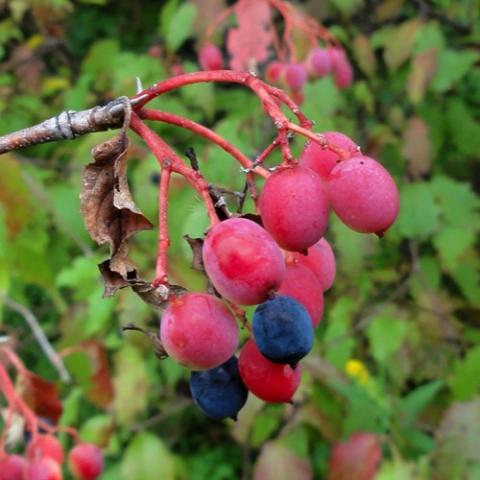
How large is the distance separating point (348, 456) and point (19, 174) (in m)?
0.73

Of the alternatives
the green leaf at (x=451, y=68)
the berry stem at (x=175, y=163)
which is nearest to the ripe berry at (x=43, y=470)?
the berry stem at (x=175, y=163)

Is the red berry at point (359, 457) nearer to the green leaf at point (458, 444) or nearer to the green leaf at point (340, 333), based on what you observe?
the green leaf at point (458, 444)

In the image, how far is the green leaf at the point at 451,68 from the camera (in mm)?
2338

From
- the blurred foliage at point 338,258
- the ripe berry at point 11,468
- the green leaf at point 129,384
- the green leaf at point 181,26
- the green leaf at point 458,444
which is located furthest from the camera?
the green leaf at point 181,26

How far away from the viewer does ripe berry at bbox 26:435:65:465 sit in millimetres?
1044

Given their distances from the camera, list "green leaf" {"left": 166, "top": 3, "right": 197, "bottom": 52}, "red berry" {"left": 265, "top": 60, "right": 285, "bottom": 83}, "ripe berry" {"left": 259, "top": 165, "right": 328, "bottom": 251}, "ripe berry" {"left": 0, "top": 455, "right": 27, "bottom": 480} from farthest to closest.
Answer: "green leaf" {"left": 166, "top": 3, "right": 197, "bottom": 52} → "red berry" {"left": 265, "top": 60, "right": 285, "bottom": 83} → "ripe berry" {"left": 0, "top": 455, "right": 27, "bottom": 480} → "ripe berry" {"left": 259, "top": 165, "right": 328, "bottom": 251}

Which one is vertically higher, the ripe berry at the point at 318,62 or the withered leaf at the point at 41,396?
the withered leaf at the point at 41,396

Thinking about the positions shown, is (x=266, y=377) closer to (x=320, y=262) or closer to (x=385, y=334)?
(x=320, y=262)

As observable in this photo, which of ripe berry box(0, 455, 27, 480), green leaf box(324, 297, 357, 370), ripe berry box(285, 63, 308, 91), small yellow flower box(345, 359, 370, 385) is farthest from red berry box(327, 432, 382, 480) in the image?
ripe berry box(0, 455, 27, 480)

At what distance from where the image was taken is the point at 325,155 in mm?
598

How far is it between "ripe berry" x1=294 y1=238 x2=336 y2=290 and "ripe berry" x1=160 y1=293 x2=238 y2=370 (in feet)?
0.21

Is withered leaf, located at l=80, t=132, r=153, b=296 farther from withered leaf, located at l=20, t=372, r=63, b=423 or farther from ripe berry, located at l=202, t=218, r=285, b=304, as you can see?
withered leaf, located at l=20, t=372, r=63, b=423

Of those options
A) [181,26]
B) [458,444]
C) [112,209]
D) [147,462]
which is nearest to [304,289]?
[112,209]

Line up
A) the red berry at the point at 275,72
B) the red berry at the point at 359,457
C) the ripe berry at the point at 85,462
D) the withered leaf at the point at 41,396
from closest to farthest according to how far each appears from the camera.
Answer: the withered leaf at the point at 41,396, the ripe berry at the point at 85,462, the red berry at the point at 359,457, the red berry at the point at 275,72
